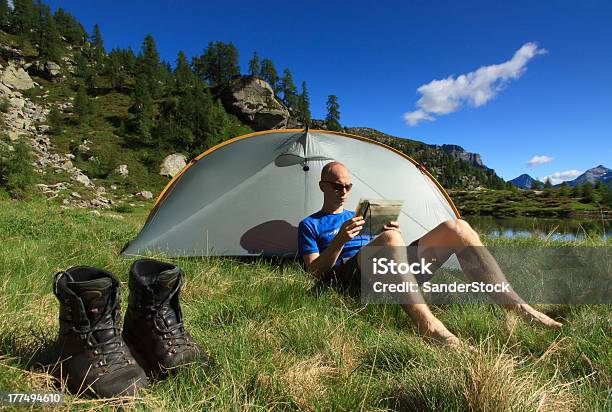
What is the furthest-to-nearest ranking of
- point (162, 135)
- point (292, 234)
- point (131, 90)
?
point (131, 90) → point (162, 135) → point (292, 234)

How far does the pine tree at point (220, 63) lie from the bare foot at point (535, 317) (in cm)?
8401

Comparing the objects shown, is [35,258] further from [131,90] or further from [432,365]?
[131,90]

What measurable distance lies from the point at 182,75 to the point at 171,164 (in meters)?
31.7

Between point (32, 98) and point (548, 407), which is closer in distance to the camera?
point (548, 407)

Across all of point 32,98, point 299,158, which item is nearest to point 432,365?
point 299,158

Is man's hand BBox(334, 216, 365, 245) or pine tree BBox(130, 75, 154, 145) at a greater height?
pine tree BBox(130, 75, 154, 145)

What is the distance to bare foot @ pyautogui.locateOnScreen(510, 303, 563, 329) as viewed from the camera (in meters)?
2.21

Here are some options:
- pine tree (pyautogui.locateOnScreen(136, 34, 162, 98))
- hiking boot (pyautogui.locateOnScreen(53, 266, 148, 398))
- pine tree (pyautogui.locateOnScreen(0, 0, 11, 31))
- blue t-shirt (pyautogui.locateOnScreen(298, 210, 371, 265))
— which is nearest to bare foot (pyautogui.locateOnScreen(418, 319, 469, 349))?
blue t-shirt (pyautogui.locateOnScreen(298, 210, 371, 265))

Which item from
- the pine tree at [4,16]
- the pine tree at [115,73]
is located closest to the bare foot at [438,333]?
the pine tree at [115,73]

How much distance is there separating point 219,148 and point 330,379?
4710mm

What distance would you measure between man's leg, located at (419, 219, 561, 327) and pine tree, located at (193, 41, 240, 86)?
83.3m

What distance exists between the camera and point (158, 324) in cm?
169

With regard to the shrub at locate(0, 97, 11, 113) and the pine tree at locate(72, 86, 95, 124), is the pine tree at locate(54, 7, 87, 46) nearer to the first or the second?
the pine tree at locate(72, 86, 95, 124)

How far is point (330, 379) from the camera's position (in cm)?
159
